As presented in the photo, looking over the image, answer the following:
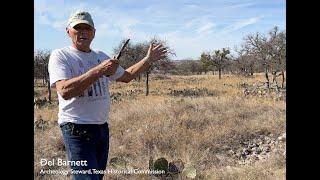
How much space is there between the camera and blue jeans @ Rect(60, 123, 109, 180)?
8.07 ft

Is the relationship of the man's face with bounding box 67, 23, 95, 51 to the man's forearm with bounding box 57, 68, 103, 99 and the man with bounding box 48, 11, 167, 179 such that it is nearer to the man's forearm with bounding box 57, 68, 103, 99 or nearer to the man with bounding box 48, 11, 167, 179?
the man with bounding box 48, 11, 167, 179

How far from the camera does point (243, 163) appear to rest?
4344mm

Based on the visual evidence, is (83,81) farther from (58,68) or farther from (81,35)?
Answer: (81,35)

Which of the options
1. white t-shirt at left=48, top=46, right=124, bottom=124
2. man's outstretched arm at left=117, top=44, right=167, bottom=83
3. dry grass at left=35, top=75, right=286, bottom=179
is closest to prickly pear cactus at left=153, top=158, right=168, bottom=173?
dry grass at left=35, top=75, right=286, bottom=179

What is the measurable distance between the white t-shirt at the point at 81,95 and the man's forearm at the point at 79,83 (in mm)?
78

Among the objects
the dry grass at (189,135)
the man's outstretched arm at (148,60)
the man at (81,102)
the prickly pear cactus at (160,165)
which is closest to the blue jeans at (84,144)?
the man at (81,102)

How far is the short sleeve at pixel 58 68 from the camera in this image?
233 cm

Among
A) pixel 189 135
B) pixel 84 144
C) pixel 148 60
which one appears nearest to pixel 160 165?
pixel 148 60

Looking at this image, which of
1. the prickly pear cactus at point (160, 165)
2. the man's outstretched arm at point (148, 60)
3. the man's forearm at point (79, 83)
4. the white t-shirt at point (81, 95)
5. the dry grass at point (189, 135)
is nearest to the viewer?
the man's forearm at point (79, 83)

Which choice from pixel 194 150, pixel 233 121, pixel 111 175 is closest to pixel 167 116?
pixel 233 121

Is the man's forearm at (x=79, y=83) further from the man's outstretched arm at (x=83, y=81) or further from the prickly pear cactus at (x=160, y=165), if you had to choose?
the prickly pear cactus at (x=160, y=165)

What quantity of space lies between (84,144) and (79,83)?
43cm

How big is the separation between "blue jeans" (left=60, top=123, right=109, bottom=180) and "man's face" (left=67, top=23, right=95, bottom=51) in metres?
0.47
